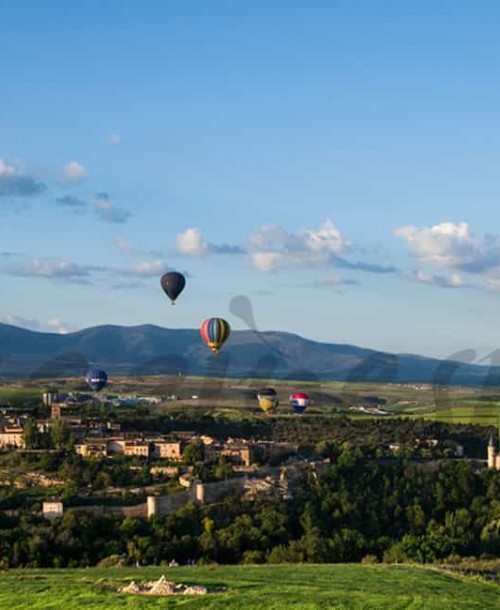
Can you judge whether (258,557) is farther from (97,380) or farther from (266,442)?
(97,380)

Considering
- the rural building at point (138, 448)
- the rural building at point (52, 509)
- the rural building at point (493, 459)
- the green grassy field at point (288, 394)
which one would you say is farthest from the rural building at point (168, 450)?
the green grassy field at point (288, 394)

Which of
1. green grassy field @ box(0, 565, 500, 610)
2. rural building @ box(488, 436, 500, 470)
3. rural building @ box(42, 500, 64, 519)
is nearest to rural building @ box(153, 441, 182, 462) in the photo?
rural building @ box(42, 500, 64, 519)

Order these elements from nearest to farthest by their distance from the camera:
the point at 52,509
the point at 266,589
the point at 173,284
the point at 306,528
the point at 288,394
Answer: the point at 266,589 → the point at 306,528 → the point at 52,509 → the point at 173,284 → the point at 288,394

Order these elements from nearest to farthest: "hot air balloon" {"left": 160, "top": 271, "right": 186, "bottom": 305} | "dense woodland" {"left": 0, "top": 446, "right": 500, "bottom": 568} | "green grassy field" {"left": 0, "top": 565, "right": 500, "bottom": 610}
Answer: "green grassy field" {"left": 0, "top": 565, "right": 500, "bottom": 610} → "dense woodland" {"left": 0, "top": 446, "right": 500, "bottom": 568} → "hot air balloon" {"left": 160, "top": 271, "right": 186, "bottom": 305}

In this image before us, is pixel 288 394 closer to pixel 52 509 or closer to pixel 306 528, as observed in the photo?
pixel 52 509

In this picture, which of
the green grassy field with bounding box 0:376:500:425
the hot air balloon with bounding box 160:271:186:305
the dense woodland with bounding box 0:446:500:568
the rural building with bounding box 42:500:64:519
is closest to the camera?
the dense woodland with bounding box 0:446:500:568

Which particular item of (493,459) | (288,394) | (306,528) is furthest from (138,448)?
(288,394)

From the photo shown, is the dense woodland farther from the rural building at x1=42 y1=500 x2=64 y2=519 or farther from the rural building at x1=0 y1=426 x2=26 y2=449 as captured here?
the rural building at x1=0 y1=426 x2=26 y2=449
